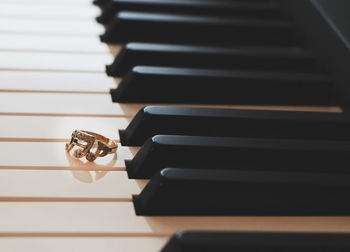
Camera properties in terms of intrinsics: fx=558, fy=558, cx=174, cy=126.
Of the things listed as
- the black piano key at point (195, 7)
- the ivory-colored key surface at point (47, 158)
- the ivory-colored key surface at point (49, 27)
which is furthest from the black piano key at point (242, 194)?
the black piano key at point (195, 7)

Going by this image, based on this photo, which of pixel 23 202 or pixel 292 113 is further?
pixel 292 113

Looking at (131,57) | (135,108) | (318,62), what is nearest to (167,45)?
(131,57)

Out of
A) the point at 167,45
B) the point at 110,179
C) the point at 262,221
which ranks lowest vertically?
the point at 262,221

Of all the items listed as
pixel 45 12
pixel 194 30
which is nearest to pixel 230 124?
pixel 194 30

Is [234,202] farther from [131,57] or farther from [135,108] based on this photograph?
[131,57]

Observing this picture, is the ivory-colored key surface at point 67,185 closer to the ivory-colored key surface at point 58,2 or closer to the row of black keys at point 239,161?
the row of black keys at point 239,161

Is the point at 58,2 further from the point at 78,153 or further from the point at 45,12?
the point at 78,153

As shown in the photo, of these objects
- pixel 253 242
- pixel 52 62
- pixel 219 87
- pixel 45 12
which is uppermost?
pixel 45 12
